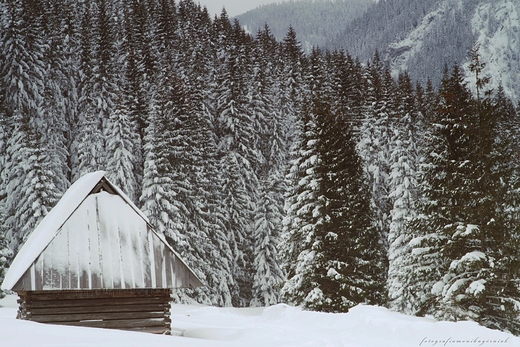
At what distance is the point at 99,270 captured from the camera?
11.7 metres

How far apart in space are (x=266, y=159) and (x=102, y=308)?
159ft

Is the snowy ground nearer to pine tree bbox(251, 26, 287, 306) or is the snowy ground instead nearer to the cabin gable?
the cabin gable

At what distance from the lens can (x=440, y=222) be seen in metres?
20.1

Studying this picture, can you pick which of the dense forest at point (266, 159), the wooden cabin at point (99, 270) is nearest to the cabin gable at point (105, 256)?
the wooden cabin at point (99, 270)

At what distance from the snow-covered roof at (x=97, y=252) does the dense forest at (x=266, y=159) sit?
1083 centimetres

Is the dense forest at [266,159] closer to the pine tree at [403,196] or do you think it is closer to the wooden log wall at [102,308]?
the pine tree at [403,196]

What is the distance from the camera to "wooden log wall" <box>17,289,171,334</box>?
11.7 meters

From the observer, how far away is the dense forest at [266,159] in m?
19.3

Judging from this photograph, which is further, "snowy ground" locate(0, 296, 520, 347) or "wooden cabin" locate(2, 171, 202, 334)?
"wooden cabin" locate(2, 171, 202, 334)

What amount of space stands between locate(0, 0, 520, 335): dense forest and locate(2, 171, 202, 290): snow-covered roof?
10.8m

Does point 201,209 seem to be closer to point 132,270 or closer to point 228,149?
point 228,149

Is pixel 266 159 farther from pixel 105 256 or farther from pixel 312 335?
pixel 312 335

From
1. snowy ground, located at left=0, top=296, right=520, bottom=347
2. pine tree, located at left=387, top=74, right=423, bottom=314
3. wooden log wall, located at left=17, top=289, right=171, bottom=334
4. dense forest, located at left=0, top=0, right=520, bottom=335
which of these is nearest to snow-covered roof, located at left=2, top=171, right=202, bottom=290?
wooden log wall, located at left=17, top=289, right=171, bottom=334

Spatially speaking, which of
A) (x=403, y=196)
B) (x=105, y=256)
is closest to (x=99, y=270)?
(x=105, y=256)
